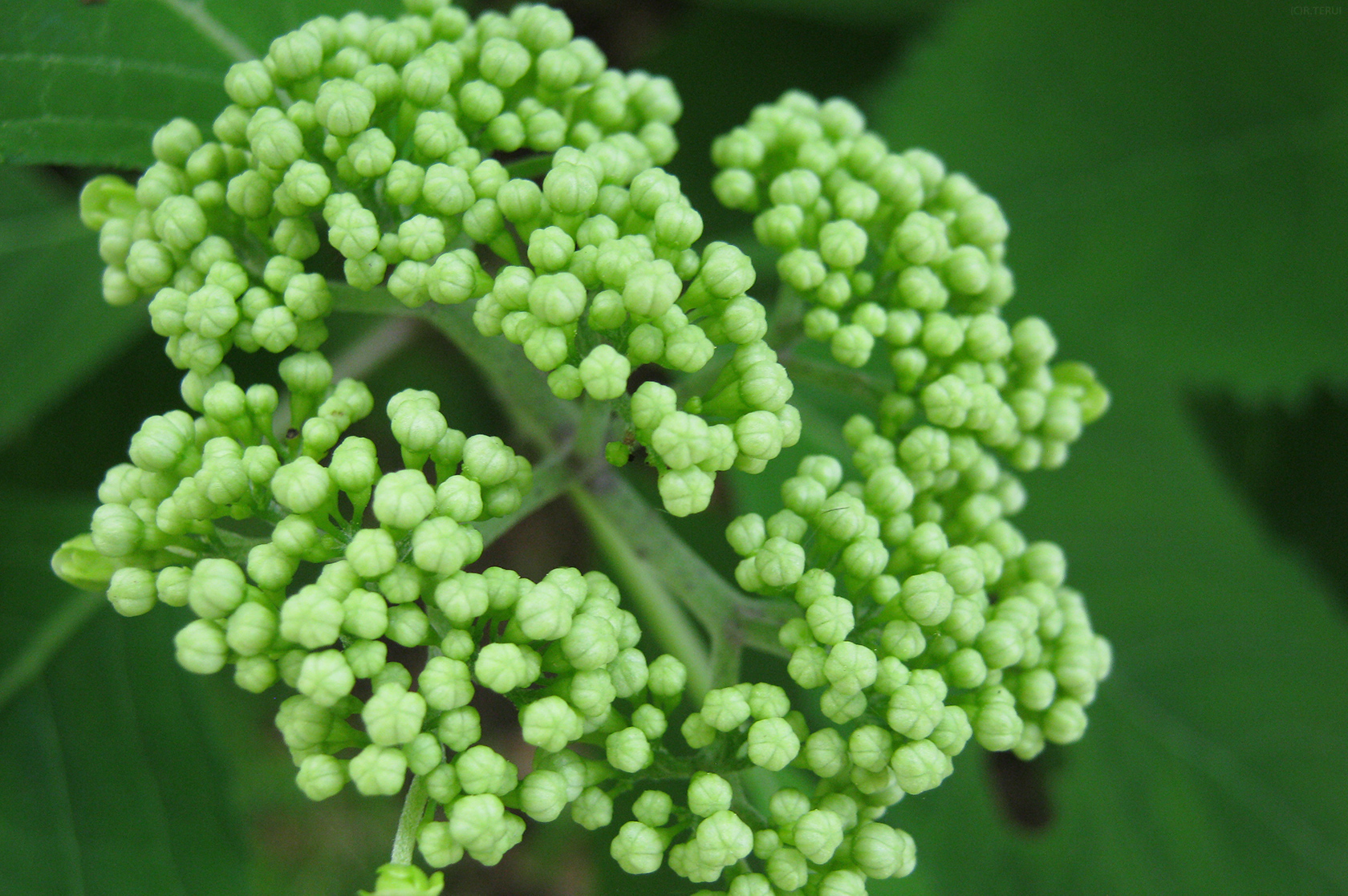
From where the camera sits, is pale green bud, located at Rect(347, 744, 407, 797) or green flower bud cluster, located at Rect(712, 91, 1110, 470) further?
green flower bud cluster, located at Rect(712, 91, 1110, 470)

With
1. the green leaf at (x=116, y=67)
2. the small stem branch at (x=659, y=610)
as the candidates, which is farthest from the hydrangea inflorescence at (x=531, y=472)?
the small stem branch at (x=659, y=610)

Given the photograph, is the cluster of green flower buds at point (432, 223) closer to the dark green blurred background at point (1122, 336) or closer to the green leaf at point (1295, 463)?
the dark green blurred background at point (1122, 336)

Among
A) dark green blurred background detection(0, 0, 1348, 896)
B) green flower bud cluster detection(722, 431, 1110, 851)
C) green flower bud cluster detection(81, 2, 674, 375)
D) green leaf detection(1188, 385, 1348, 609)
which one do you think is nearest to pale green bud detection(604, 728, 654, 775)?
green flower bud cluster detection(722, 431, 1110, 851)

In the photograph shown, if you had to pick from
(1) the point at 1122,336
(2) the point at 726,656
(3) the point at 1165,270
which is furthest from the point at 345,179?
(3) the point at 1165,270

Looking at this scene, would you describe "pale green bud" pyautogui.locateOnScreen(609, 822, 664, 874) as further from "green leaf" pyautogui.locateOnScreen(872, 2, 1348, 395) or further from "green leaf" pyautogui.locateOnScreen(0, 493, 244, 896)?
"green leaf" pyautogui.locateOnScreen(872, 2, 1348, 395)

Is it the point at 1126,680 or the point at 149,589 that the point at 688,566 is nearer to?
the point at 149,589
